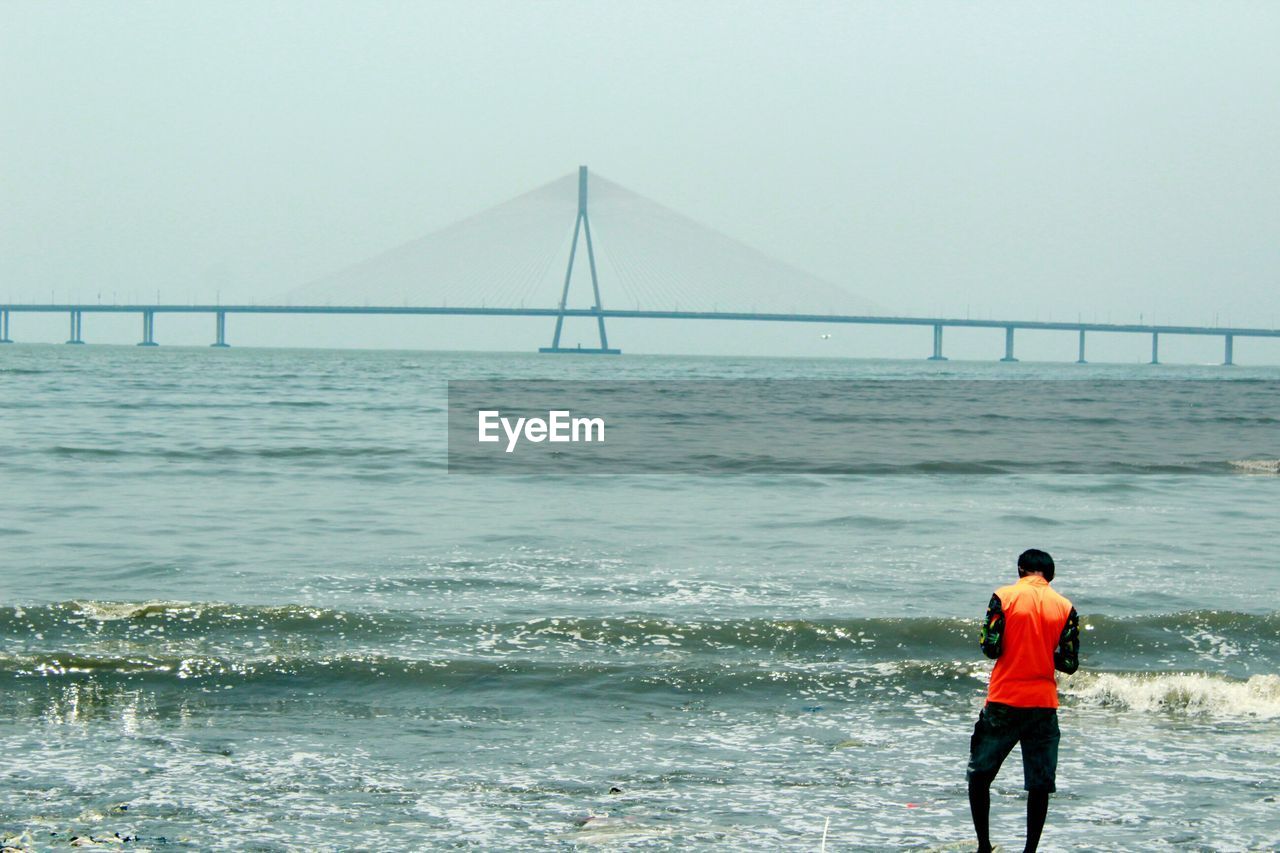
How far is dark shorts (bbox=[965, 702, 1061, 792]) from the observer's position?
5781 millimetres

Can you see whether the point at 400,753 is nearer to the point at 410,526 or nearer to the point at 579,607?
the point at 579,607

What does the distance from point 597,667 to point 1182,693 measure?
3890 mm

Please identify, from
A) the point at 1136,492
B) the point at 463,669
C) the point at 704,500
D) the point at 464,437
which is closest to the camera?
the point at 463,669

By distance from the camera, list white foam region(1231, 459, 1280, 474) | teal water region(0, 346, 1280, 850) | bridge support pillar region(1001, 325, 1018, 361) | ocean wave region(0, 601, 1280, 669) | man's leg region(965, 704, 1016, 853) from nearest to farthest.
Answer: man's leg region(965, 704, 1016, 853) < teal water region(0, 346, 1280, 850) < ocean wave region(0, 601, 1280, 669) < white foam region(1231, 459, 1280, 474) < bridge support pillar region(1001, 325, 1018, 361)

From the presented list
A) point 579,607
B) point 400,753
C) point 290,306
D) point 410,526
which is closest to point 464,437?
point 410,526

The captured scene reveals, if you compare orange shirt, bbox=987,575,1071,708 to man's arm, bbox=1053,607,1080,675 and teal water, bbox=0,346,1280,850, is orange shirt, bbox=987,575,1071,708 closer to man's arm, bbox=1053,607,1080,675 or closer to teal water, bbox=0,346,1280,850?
man's arm, bbox=1053,607,1080,675

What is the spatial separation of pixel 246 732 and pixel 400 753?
1.04 m

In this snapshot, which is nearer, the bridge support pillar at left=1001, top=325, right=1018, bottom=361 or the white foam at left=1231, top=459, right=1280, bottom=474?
the white foam at left=1231, top=459, right=1280, bottom=474

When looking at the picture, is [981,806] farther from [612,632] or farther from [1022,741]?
[612,632]

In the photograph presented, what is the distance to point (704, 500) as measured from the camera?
2019 cm

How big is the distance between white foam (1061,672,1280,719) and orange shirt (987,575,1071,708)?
3532 millimetres

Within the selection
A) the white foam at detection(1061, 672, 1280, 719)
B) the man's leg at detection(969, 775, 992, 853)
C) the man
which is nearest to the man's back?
the man

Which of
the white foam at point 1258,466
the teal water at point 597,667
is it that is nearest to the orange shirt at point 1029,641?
the teal water at point 597,667

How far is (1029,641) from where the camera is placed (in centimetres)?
563
